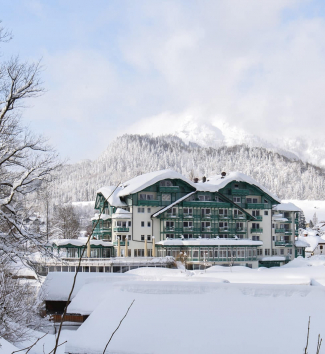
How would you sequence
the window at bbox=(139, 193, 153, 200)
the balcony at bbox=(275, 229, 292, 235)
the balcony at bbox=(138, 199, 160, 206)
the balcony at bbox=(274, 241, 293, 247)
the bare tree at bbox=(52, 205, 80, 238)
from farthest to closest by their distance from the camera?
1. the bare tree at bbox=(52, 205, 80, 238)
2. the balcony at bbox=(275, 229, 292, 235)
3. the balcony at bbox=(274, 241, 293, 247)
4. the window at bbox=(139, 193, 153, 200)
5. the balcony at bbox=(138, 199, 160, 206)

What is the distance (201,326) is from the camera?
14.4 metres

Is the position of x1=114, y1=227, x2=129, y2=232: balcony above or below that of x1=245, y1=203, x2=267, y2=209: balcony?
below

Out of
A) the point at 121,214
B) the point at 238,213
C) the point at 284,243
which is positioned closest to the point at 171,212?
the point at 121,214

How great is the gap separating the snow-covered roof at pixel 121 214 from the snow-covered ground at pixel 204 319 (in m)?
33.3

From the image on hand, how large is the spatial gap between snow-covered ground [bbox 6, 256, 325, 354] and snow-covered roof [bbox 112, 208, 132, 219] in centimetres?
3334

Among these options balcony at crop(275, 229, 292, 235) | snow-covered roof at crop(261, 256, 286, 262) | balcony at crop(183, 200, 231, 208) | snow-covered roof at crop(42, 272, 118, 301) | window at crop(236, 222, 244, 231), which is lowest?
snow-covered roof at crop(261, 256, 286, 262)

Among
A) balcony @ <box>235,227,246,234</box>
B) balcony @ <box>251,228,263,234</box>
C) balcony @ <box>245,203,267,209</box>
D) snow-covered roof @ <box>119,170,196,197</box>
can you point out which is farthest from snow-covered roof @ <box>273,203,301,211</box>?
snow-covered roof @ <box>119,170,196,197</box>

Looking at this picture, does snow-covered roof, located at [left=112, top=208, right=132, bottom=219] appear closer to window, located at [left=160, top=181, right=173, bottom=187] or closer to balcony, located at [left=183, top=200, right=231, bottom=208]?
window, located at [left=160, top=181, right=173, bottom=187]

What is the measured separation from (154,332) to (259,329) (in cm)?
312

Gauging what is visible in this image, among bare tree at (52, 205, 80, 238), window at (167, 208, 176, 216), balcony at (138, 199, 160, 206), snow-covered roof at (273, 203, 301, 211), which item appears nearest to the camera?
balcony at (138, 199, 160, 206)

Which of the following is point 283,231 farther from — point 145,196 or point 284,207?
point 145,196

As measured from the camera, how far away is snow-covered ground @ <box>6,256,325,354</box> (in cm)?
1361

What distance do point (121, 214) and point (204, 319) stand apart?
3710 cm

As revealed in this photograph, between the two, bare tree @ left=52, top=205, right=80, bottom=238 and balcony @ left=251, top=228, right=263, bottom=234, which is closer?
balcony @ left=251, top=228, right=263, bottom=234
